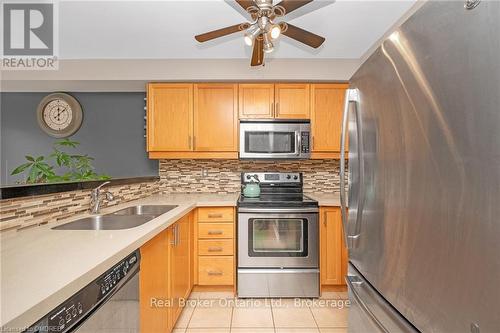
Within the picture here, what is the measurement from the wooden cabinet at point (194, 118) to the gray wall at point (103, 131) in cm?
62

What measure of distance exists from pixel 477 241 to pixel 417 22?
0.61m

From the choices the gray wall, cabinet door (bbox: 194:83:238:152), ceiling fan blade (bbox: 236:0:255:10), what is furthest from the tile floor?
ceiling fan blade (bbox: 236:0:255:10)

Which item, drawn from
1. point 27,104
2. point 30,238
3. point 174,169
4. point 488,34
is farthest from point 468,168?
point 27,104

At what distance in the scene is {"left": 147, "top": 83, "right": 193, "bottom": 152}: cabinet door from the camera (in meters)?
2.96

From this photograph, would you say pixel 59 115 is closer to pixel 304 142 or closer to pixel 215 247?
pixel 215 247

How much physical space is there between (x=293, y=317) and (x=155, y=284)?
4.22ft

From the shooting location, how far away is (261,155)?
287 centimetres

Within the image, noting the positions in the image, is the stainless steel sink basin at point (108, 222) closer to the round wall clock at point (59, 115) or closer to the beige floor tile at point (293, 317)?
the beige floor tile at point (293, 317)

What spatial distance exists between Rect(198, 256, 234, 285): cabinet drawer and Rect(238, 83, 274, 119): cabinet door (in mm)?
1518

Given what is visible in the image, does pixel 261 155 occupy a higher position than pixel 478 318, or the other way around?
pixel 261 155

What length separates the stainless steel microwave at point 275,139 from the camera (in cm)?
286

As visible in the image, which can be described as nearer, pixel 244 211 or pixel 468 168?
pixel 468 168

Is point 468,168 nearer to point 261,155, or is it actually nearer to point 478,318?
point 478,318
